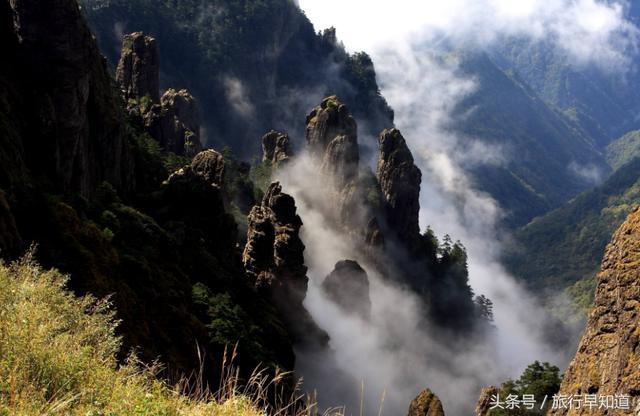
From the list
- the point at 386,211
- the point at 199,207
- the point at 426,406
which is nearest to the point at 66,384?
the point at 199,207

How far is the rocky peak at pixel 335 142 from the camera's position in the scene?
348 feet

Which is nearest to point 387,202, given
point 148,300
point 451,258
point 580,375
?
point 451,258

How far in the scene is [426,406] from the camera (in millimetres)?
45906

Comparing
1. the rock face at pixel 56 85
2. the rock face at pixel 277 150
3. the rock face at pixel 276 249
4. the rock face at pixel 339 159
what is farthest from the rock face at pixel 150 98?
the rock face at pixel 56 85

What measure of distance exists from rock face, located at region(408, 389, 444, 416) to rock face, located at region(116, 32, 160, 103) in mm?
58385

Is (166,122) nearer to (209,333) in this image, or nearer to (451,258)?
(209,333)

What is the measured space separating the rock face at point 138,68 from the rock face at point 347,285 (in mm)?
36512

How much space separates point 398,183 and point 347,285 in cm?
3553

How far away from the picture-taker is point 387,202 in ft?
372

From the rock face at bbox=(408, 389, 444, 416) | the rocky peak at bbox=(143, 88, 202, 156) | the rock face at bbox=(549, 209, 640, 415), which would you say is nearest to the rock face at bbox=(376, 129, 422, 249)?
the rocky peak at bbox=(143, 88, 202, 156)

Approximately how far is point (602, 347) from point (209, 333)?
22531 mm

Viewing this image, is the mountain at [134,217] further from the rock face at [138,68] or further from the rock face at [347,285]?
the rock face at [347,285]

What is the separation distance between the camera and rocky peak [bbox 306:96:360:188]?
106 metres

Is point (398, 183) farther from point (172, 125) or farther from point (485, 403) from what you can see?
point (485, 403)
